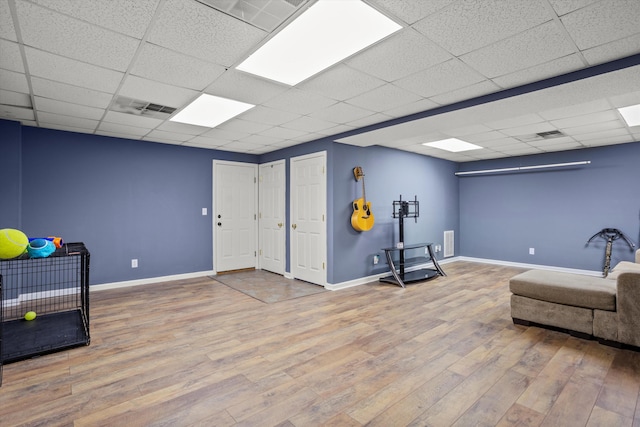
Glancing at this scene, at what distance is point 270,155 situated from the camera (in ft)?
20.1

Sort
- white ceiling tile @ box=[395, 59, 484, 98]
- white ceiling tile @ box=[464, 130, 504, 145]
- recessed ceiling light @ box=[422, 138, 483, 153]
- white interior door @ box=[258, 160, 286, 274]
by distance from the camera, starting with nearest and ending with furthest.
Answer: white ceiling tile @ box=[395, 59, 484, 98] → white ceiling tile @ box=[464, 130, 504, 145] → recessed ceiling light @ box=[422, 138, 483, 153] → white interior door @ box=[258, 160, 286, 274]

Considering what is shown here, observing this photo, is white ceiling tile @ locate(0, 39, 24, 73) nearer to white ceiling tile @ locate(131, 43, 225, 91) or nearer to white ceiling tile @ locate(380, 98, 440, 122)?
white ceiling tile @ locate(131, 43, 225, 91)

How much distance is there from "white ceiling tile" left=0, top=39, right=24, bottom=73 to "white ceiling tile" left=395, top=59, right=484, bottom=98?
2.85 meters

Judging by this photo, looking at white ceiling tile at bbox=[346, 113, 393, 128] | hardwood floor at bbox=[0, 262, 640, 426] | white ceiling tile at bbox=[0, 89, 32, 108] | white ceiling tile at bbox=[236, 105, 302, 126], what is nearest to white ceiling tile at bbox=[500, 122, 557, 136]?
white ceiling tile at bbox=[346, 113, 393, 128]

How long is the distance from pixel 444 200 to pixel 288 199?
11.9 feet

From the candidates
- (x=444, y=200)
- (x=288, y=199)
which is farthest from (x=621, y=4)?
(x=444, y=200)

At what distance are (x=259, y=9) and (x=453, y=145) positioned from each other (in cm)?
470

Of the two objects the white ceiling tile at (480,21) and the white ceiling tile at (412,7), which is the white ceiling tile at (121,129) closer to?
the white ceiling tile at (412,7)

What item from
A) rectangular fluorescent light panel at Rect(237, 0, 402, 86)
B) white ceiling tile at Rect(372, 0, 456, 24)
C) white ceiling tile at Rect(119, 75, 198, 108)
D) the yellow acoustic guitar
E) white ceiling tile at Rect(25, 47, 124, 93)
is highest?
rectangular fluorescent light panel at Rect(237, 0, 402, 86)

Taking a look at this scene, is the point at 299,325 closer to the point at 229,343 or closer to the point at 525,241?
the point at 229,343

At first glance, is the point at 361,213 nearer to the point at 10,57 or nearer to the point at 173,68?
the point at 173,68

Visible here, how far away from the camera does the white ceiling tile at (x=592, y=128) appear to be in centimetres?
421

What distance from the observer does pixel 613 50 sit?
2234mm

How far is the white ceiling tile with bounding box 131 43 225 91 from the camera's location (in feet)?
7.56
